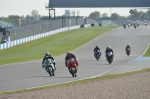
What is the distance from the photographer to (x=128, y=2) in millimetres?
110812

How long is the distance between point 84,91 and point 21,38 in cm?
4845

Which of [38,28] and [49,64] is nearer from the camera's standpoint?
[49,64]

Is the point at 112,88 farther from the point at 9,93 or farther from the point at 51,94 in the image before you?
the point at 9,93

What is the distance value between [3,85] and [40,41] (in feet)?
160

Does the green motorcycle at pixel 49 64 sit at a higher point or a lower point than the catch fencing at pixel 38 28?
higher

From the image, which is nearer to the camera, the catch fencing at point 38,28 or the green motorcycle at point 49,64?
the green motorcycle at point 49,64

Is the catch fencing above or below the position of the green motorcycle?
below

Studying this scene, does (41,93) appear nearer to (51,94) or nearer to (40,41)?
(51,94)

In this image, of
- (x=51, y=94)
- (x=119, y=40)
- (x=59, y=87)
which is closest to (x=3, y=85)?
(x=59, y=87)

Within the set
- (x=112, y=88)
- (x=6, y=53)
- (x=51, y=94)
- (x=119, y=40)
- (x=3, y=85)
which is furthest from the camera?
(x=119, y=40)

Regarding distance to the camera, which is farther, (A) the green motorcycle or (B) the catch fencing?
(B) the catch fencing

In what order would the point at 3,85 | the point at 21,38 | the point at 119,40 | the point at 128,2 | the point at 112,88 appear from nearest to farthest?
1. the point at 112,88
2. the point at 3,85
3. the point at 21,38
4. the point at 119,40
5. the point at 128,2

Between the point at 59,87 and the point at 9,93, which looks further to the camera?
the point at 59,87

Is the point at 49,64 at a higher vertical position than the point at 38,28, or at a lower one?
higher
